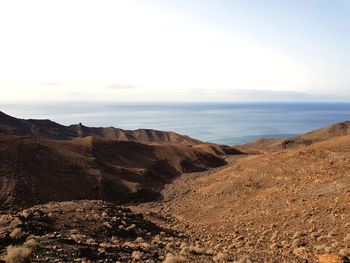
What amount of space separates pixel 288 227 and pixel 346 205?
11.2 feet

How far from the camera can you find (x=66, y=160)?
44.9 m

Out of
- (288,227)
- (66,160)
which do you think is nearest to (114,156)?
(66,160)

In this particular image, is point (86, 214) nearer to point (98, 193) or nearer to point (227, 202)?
point (227, 202)

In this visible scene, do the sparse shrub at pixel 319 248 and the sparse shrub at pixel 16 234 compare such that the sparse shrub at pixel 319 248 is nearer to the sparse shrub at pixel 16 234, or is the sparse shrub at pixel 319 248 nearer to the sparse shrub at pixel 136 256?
the sparse shrub at pixel 136 256

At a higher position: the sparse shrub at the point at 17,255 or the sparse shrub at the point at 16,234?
the sparse shrub at the point at 17,255

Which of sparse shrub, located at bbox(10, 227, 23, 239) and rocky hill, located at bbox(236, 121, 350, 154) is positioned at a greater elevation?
sparse shrub, located at bbox(10, 227, 23, 239)

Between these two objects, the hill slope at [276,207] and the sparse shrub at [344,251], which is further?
the hill slope at [276,207]

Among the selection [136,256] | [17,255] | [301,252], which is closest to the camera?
[17,255]

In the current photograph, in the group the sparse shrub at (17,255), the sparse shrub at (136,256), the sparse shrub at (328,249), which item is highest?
the sparse shrub at (17,255)

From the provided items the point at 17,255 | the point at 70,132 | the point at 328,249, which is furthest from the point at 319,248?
the point at 70,132

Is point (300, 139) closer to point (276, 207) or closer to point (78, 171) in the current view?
point (78, 171)

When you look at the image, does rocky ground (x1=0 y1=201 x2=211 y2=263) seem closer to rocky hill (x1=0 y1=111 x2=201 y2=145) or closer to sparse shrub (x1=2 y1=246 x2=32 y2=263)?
sparse shrub (x1=2 y1=246 x2=32 y2=263)

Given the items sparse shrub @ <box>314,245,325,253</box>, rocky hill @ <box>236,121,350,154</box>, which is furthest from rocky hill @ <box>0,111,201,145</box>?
sparse shrub @ <box>314,245,325,253</box>

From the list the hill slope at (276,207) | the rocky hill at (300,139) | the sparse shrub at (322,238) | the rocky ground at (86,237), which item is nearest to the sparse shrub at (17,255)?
the rocky ground at (86,237)
